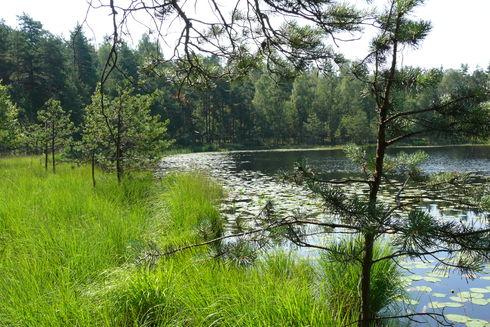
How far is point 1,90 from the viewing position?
18.5 metres

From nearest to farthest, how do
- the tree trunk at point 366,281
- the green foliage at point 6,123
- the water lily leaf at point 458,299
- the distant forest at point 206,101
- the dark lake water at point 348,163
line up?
the tree trunk at point 366,281 < the water lily leaf at point 458,299 < the green foliage at point 6,123 < the dark lake water at point 348,163 < the distant forest at point 206,101

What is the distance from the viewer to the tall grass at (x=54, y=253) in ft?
9.98

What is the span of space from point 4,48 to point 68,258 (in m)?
41.1

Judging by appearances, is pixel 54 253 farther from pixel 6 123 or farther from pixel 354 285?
pixel 6 123

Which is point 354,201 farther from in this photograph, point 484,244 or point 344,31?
point 344,31

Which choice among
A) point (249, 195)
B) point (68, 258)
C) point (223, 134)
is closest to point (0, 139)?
point (249, 195)

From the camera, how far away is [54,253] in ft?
14.6

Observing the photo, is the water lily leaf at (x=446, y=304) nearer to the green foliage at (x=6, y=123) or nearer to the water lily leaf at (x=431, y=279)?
the water lily leaf at (x=431, y=279)

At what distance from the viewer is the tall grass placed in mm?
3041

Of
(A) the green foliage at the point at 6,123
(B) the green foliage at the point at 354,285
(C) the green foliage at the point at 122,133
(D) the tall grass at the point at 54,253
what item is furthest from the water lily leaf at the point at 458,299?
(A) the green foliage at the point at 6,123

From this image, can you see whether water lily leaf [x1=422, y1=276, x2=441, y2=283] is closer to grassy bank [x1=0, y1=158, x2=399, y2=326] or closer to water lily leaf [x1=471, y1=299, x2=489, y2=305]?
water lily leaf [x1=471, y1=299, x2=489, y2=305]

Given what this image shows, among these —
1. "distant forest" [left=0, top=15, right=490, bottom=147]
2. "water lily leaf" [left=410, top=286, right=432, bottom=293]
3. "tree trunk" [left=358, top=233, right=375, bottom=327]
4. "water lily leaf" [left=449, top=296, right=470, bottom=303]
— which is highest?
"distant forest" [left=0, top=15, right=490, bottom=147]

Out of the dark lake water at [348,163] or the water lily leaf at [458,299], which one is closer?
the water lily leaf at [458,299]

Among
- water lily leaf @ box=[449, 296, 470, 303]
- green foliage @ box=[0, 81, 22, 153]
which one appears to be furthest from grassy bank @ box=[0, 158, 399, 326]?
green foliage @ box=[0, 81, 22, 153]
